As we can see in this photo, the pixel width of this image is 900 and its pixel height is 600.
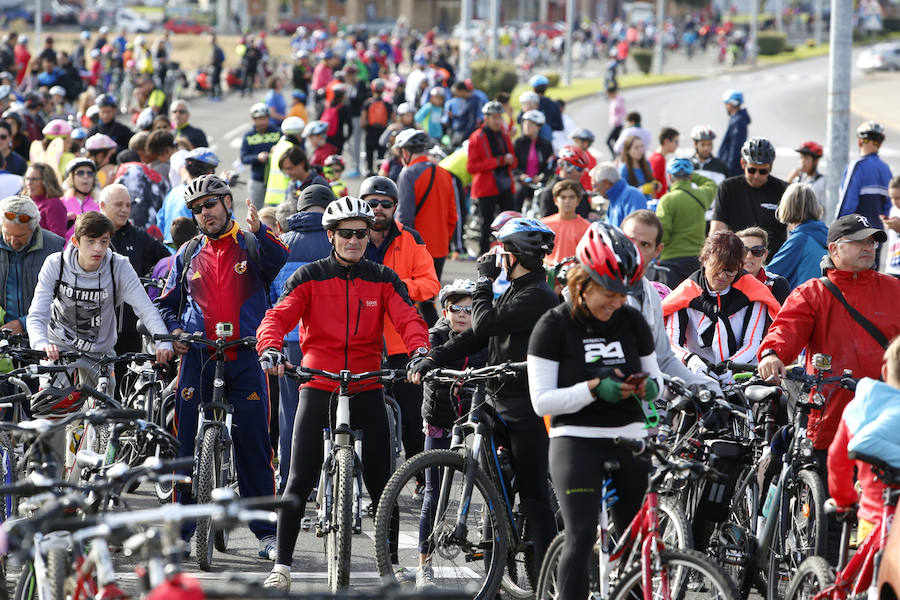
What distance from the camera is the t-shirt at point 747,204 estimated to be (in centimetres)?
1164

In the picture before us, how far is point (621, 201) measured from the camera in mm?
13156

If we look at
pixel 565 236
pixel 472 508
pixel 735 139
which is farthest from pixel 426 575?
pixel 735 139

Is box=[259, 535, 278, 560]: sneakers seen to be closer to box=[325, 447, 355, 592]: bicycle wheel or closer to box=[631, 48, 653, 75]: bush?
box=[325, 447, 355, 592]: bicycle wheel

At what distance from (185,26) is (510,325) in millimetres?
75395

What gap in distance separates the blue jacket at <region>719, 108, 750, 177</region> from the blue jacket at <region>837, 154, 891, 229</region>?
423cm

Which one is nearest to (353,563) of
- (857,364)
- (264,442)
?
(264,442)

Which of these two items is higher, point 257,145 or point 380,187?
point 380,187

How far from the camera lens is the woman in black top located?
5.87m

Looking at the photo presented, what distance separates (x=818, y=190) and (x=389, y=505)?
27.5 ft

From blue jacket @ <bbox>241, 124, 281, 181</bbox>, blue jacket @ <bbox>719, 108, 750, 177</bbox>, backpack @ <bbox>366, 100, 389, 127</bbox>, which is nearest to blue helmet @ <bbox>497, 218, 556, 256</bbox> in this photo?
blue jacket @ <bbox>241, 124, 281, 181</bbox>

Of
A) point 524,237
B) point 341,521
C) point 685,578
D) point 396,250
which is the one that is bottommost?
point 341,521

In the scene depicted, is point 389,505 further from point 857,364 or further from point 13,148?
point 13,148

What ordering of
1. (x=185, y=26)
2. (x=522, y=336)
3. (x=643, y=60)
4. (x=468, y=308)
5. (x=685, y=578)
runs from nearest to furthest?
(x=685, y=578), (x=522, y=336), (x=468, y=308), (x=643, y=60), (x=185, y=26)

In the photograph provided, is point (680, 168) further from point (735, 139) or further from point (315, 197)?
point (735, 139)
